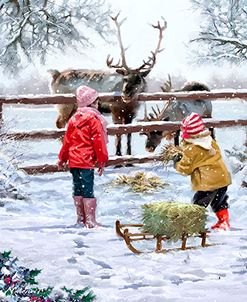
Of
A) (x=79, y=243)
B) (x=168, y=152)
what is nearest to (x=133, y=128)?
(x=168, y=152)

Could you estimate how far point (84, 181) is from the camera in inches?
243

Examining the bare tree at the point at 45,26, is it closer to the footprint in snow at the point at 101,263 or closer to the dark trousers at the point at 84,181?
the dark trousers at the point at 84,181

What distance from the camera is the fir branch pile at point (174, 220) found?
5180 mm

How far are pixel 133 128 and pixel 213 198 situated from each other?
3.74 metres

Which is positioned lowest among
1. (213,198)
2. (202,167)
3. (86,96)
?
(213,198)

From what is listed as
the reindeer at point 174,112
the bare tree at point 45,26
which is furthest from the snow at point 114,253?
the bare tree at point 45,26

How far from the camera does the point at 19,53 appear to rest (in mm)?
14867

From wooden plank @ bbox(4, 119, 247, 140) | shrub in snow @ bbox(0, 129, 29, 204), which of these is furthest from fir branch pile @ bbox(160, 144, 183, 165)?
shrub in snow @ bbox(0, 129, 29, 204)

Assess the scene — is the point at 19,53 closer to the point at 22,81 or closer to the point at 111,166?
the point at 22,81

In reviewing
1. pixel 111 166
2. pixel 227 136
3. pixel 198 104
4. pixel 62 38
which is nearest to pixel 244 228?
pixel 111 166

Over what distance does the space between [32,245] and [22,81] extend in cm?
997

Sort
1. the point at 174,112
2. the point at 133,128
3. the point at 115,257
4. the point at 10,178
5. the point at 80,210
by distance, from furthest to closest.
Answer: the point at 174,112, the point at 133,128, the point at 10,178, the point at 80,210, the point at 115,257

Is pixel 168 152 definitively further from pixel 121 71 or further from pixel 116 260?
pixel 116 260

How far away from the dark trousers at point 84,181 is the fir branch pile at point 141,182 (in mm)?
1816
